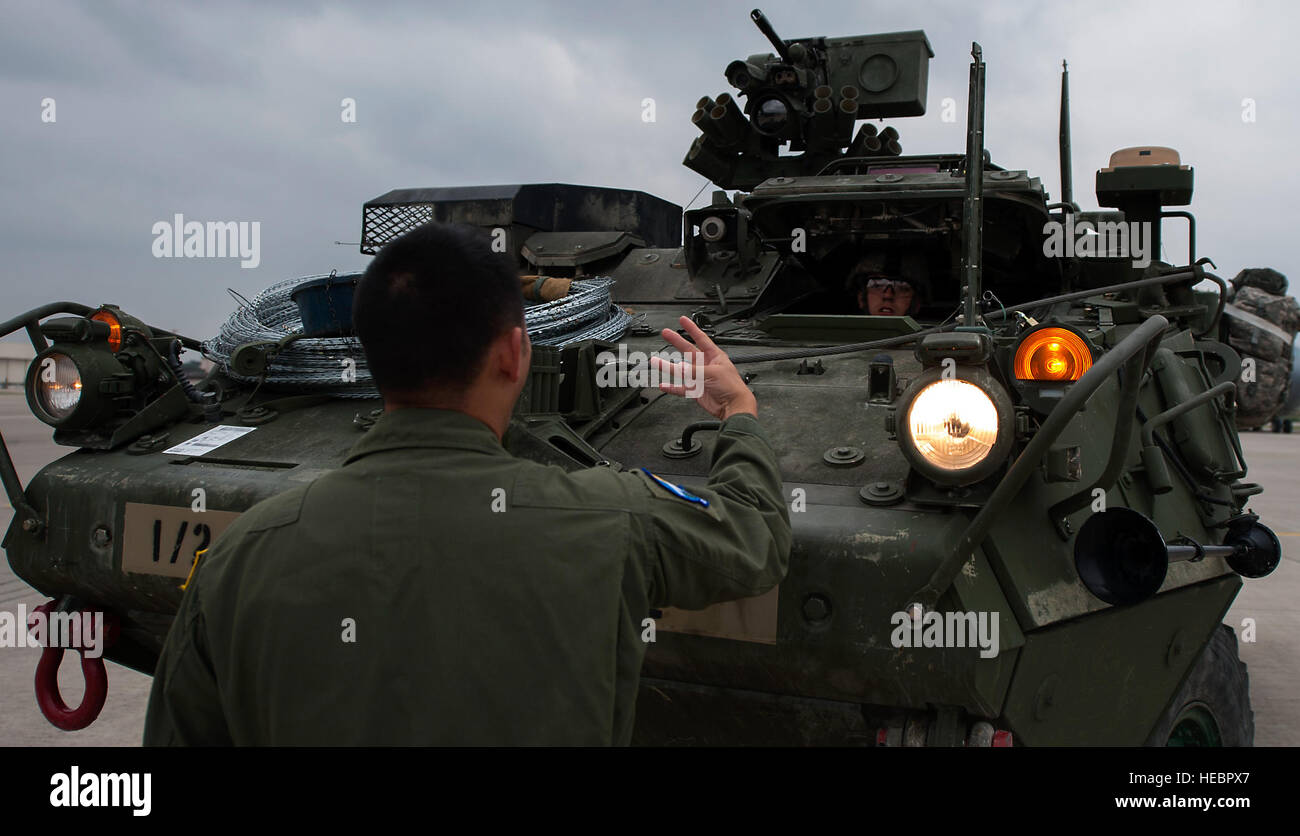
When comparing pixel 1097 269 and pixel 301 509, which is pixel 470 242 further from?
pixel 1097 269

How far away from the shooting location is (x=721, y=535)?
5.74ft

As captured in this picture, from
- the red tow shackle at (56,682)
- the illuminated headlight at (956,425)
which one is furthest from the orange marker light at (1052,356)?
the red tow shackle at (56,682)

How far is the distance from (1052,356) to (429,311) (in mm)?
1493

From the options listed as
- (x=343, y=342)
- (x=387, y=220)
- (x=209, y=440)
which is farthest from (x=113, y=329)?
(x=387, y=220)

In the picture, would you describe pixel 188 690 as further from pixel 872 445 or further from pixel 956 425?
pixel 872 445

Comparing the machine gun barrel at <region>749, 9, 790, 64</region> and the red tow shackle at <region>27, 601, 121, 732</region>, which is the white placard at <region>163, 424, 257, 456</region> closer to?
the red tow shackle at <region>27, 601, 121, 732</region>

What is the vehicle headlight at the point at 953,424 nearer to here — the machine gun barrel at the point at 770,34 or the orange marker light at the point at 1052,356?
the orange marker light at the point at 1052,356

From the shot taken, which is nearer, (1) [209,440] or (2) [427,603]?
(2) [427,603]

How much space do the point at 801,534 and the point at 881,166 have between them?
301 centimetres

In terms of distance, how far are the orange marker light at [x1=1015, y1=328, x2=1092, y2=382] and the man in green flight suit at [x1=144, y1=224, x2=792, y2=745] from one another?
3.34 feet

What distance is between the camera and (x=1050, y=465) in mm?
2553

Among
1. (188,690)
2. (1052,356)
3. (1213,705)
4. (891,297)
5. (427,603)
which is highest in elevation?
(891,297)

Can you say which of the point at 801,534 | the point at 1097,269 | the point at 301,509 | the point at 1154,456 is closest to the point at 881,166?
the point at 1097,269
